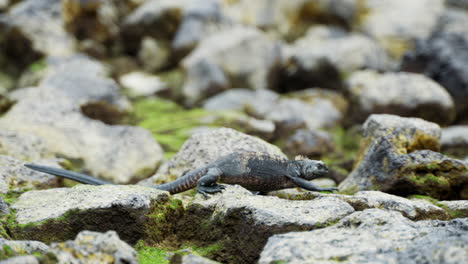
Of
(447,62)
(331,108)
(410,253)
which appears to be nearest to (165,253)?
(410,253)

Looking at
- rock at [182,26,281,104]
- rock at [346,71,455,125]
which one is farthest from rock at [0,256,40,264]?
rock at [182,26,281,104]

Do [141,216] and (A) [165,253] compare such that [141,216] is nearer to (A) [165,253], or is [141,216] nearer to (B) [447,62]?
(A) [165,253]

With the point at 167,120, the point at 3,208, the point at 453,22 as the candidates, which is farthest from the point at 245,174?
the point at 453,22

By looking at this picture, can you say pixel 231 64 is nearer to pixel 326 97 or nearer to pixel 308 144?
pixel 326 97

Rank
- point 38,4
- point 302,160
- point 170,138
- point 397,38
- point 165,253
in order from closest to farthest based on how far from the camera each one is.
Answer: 1. point 165,253
2. point 302,160
3. point 170,138
4. point 38,4
5. point 397,38

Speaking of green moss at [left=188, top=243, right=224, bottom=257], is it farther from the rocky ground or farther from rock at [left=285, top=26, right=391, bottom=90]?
rock at [left=285, top=26, right=391, bottom=90]

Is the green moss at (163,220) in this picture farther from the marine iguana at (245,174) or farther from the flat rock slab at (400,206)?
the flat rock slab at (400,206)
